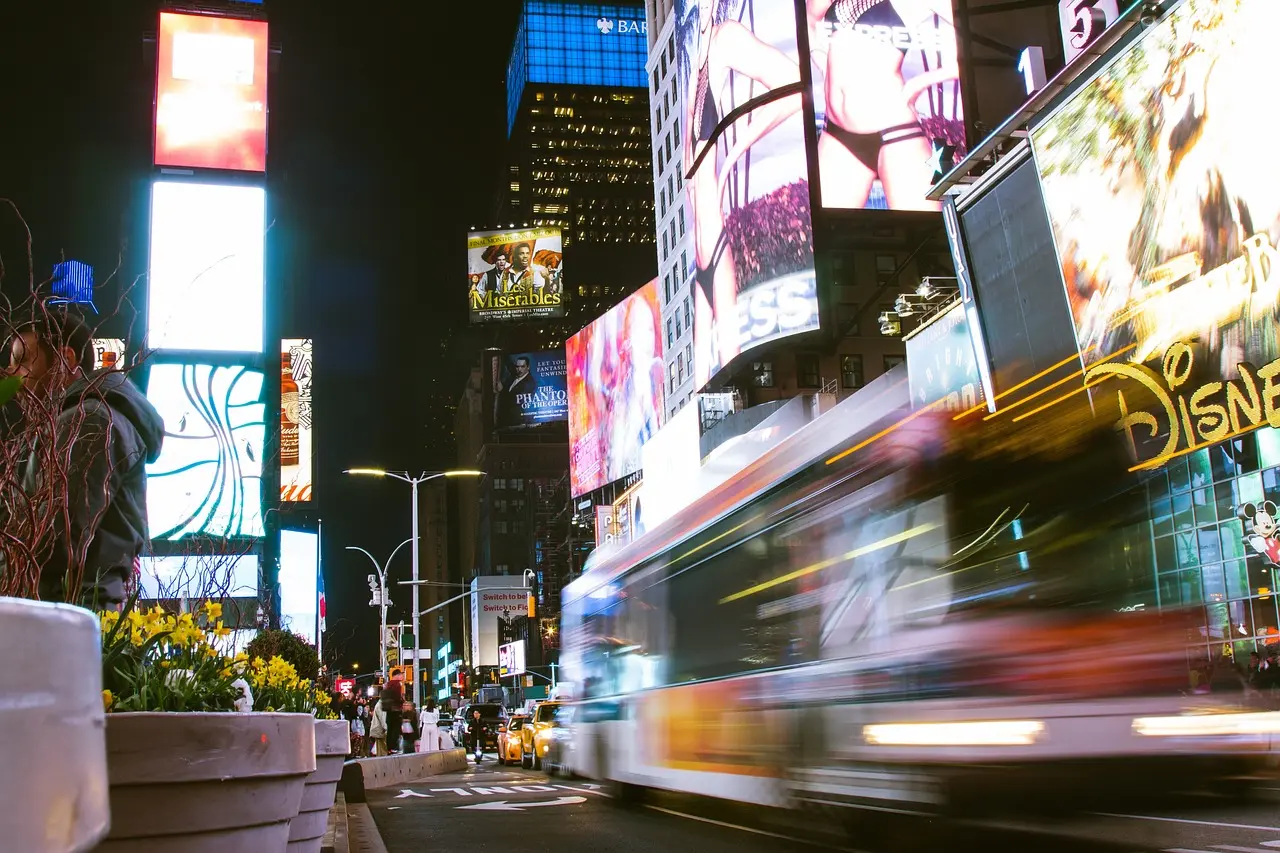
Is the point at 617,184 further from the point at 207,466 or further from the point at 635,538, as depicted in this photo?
the point at 635,538

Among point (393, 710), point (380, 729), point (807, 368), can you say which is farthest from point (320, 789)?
Answer: point (807, 368)

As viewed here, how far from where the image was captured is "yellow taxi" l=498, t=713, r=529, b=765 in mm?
33625

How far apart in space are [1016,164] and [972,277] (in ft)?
9.66

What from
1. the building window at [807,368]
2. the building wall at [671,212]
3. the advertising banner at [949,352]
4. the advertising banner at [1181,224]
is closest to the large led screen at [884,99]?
the building window at [807,368]

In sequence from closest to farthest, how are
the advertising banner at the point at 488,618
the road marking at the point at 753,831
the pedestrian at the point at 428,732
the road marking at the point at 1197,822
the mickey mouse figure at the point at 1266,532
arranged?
the road marking at the point at 1197,822, the road marking at the point at 753,831, the mickey mouse figure at the point at 1266,532, the pedestrian at the point at 428,732, the advertising banner at the point at 488,618

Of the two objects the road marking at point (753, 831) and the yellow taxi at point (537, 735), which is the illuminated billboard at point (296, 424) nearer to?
the yellow taxi at point (537, 735)

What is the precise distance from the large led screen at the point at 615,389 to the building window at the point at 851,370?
1428 cm

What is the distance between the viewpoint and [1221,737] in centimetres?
773

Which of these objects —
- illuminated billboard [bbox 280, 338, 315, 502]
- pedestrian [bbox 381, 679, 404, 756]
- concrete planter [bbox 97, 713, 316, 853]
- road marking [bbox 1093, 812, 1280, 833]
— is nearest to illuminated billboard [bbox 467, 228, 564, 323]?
illuminated billboard [bbox 280, 338, 315, 502]

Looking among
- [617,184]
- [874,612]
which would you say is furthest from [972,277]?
[617,184]

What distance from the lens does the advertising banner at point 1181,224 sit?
17.4m

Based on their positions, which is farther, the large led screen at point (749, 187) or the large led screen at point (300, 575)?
the large led screen at point (300, 575)

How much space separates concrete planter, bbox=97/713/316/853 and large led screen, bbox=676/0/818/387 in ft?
141

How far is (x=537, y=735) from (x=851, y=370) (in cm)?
3212
